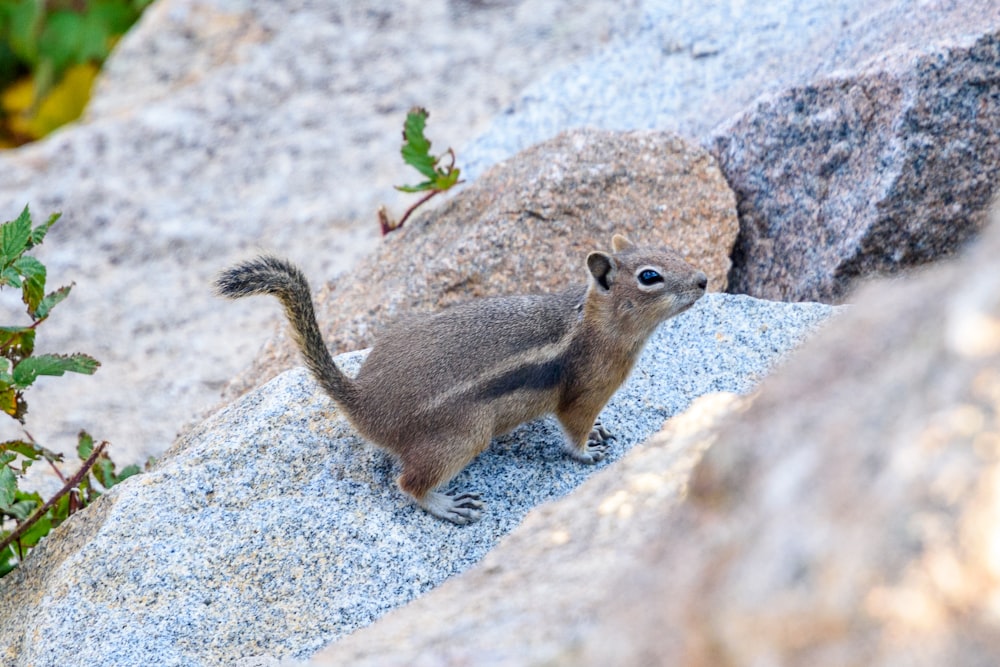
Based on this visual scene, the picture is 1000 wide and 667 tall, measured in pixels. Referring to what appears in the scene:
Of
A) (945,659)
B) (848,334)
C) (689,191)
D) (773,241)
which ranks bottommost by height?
(773,241)

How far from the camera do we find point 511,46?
891 centimetres

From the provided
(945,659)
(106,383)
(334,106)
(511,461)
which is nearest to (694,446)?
(945,659)

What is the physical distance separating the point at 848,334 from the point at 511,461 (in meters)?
2.59

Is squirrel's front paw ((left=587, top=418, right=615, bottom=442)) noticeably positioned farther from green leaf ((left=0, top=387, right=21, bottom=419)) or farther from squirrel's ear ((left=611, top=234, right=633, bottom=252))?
green leaf ((left=0, top=387, right=21, bottom=419))

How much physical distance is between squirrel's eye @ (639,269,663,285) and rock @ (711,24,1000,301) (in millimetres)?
1152

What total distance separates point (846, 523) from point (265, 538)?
265cm

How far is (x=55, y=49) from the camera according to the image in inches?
411

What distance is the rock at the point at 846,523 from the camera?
154 centimetres

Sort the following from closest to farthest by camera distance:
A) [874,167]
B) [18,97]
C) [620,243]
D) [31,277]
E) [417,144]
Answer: [31,277], [620,243], [874,167], [417,144], [18,97]

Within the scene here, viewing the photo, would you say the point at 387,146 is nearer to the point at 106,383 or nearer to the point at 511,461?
the point at 106,383

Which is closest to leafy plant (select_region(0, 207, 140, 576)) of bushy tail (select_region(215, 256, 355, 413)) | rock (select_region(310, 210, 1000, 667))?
bushy tail (select_region(215, 256, 355, 413))

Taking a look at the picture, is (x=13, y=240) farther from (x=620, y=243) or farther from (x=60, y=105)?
(x=60, y=105)

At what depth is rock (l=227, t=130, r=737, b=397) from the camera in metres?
5.37

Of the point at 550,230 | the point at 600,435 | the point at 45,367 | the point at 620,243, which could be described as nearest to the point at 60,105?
the point at 550,230
